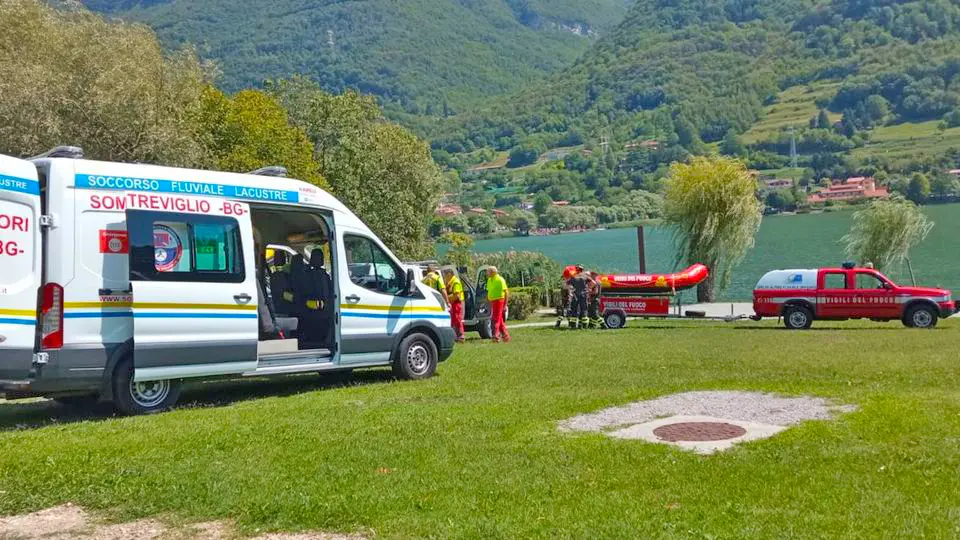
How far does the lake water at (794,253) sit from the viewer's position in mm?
→ 53850

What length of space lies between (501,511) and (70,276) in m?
6.02

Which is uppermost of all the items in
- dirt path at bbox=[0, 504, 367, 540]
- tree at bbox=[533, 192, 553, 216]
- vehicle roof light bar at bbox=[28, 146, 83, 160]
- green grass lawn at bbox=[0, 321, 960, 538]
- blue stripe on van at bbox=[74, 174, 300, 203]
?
tree at bbox=[533, 192, 553, 216]

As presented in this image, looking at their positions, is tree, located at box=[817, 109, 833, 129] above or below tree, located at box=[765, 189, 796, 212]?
above

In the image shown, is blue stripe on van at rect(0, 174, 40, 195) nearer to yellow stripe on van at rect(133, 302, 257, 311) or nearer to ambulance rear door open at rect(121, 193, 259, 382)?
ambulance rear door open at rect(121, 193, 259, 382)

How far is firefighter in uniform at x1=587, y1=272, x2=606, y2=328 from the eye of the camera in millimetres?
26094

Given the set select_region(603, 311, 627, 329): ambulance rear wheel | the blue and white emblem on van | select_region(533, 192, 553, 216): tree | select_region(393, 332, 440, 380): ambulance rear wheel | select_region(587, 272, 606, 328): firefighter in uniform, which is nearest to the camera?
the blue and white emblem on van

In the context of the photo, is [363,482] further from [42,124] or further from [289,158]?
[289,158]

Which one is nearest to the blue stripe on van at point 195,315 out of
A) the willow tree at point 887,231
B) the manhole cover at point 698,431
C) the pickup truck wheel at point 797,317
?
the manhole cover at point 698,431

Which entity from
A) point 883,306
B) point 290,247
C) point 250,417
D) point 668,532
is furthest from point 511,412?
point 883,306

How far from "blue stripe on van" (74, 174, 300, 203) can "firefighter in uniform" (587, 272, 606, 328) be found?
48.0ft

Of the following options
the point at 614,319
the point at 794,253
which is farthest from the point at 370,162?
the point at 794,253

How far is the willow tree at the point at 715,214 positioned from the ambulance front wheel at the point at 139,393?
31740mm

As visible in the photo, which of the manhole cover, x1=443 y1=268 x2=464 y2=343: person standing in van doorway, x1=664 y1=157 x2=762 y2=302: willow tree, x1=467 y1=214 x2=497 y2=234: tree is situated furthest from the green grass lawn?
x1=467 y1=214 x2=497 y2=234: tree

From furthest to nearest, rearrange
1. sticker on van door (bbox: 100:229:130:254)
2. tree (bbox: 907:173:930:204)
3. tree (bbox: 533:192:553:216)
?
tree (bbox: 533:192:553:216)
tree (bbox: 907:173:930:204)
sticker on van door (bbox: 100:229:130:254)
